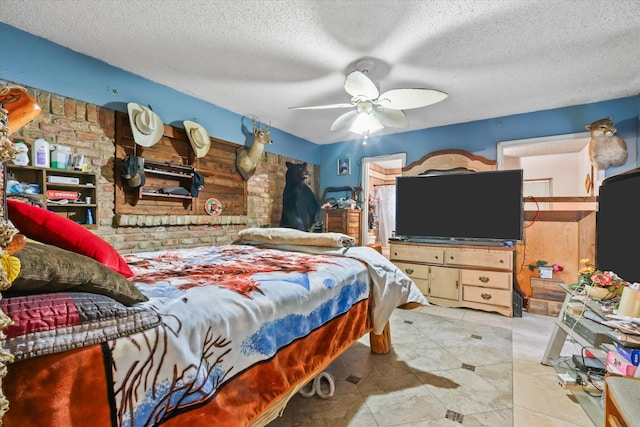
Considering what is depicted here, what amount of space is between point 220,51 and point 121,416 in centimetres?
249

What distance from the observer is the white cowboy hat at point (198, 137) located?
3.08 m

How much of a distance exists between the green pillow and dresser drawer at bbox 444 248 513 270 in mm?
3278

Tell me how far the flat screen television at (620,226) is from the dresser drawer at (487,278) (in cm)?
137

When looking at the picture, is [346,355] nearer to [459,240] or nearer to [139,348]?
[139,348]

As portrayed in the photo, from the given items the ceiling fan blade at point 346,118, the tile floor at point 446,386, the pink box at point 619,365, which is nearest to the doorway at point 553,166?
the ceiling fan blade at point 346,118

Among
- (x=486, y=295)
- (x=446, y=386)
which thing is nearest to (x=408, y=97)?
(x=446, y=386)

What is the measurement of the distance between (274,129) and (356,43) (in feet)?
7.69

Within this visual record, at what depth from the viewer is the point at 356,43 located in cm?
215

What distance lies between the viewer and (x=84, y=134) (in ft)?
7.96

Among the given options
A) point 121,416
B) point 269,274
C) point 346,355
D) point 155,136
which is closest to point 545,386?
point 346,355

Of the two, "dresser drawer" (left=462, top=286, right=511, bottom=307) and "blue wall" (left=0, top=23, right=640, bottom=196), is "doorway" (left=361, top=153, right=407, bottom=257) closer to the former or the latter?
"blue wall" (left=0, top=23, right=640, bottom=196)

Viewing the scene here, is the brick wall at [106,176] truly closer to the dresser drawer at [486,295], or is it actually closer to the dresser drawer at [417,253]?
the dresser drawer at [417,253]

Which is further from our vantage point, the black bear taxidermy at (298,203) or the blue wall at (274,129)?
the black bear taxidermy at (298,203)

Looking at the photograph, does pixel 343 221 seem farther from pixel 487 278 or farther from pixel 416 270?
pixel 487 278
